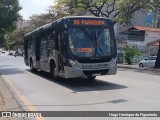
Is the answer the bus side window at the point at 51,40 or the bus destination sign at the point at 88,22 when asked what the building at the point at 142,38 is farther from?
the bus destination sign at the point at 88,22

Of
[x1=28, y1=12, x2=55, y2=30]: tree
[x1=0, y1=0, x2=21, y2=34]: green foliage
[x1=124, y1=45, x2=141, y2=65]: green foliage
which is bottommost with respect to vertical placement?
[x1=124, y1=45, x2=141, y2=65]: green foliage

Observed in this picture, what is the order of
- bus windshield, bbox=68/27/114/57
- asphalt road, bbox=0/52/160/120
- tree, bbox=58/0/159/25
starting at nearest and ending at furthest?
asphalt road, bbox=0/52/160/120
bus windshield, bbox=68/27/114/57
tree, bbox=58/0/159/25

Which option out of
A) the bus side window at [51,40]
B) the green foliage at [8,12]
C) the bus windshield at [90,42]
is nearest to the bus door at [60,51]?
the bus windshield at [90,42]

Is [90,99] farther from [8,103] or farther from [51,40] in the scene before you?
[51,40]

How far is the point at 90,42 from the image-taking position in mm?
15484

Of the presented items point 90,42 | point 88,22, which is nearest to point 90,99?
point 90,42

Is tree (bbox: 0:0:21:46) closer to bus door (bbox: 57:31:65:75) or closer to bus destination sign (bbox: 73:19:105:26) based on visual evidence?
bus door (bbox: 57:31:65:75)

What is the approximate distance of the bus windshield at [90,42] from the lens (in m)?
15.3

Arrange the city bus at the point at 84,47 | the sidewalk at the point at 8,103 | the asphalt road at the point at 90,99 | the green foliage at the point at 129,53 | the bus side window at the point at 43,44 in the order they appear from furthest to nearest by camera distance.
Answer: the green foliage at the point at 129,53 < the bus side window at the point at 43,44 < the city bus at the point at 84,47 < the asphalt road at the point at 90,99 < the sidewalk at the point at 8,103

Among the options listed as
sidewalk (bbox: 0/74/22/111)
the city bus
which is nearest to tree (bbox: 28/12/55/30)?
the city bus

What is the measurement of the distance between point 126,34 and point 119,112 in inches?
2007

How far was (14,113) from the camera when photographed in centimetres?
921

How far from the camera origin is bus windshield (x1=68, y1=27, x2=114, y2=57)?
15.3 m

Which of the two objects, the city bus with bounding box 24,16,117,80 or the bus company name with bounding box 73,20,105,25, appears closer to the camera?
the city bus with bounding box 24,16,117,80
